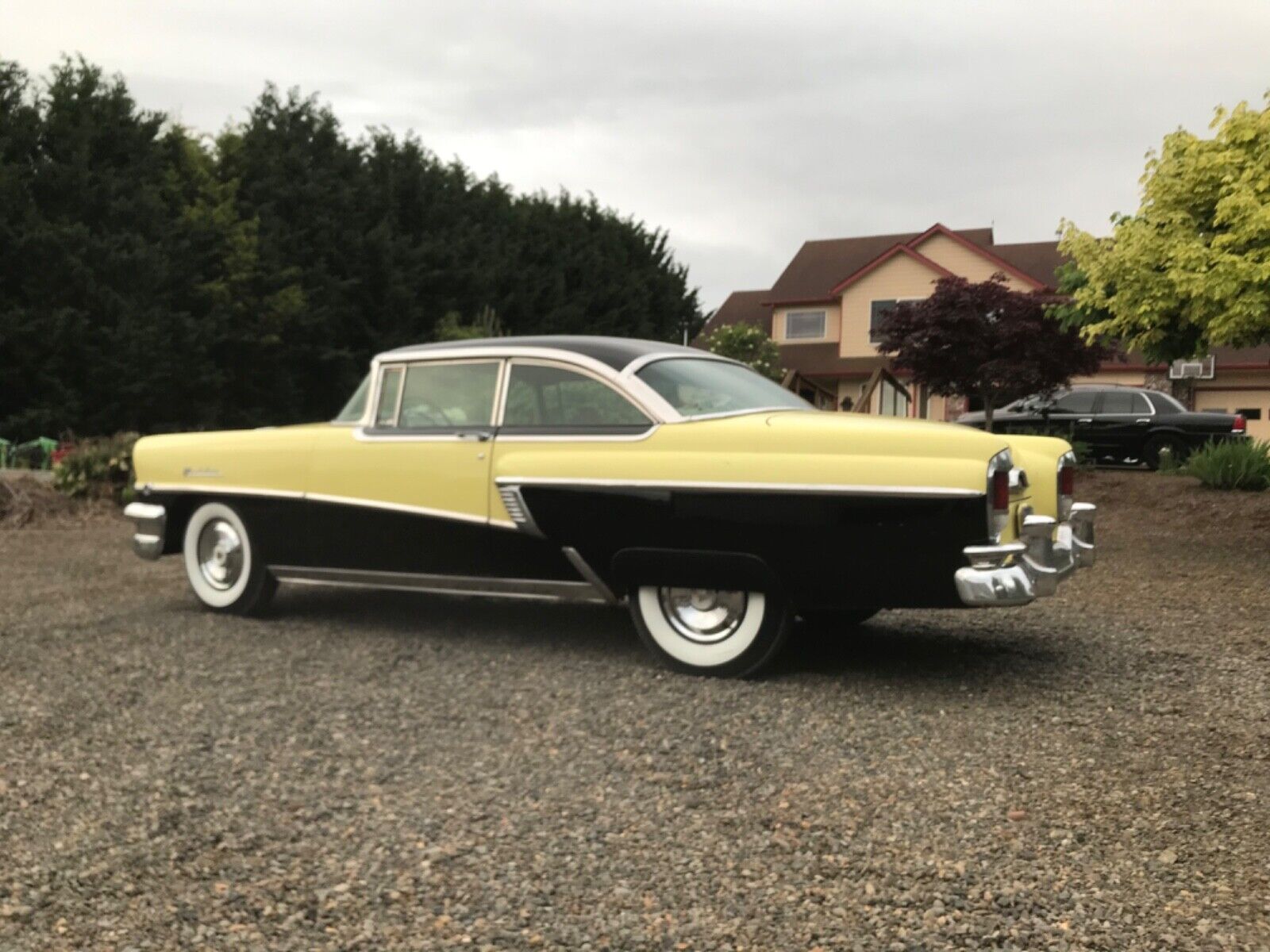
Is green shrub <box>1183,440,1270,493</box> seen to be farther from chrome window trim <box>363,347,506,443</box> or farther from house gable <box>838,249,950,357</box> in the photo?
house gable <box>838,249,950,357</box>

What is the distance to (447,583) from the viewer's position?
6457 millimetres

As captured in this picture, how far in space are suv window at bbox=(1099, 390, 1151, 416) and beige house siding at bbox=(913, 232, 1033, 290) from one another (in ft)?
45.9

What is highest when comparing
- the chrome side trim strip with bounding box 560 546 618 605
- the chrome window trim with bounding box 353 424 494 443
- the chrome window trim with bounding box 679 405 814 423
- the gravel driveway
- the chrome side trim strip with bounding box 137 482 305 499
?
the chrome window trim with bounding box 679 405 814 423

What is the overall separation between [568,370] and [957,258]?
101 feet

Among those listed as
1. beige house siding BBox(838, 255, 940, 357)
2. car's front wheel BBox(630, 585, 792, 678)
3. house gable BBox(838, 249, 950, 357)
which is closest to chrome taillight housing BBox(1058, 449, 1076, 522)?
car's front wheel BBox(630, 585, 792, 678)

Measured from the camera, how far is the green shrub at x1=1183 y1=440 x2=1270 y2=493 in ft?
49.6

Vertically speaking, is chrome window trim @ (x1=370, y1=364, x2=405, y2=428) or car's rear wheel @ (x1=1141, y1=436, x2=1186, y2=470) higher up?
chrome window trim @ (x1=370, y1=364, x2=405, y2=428)

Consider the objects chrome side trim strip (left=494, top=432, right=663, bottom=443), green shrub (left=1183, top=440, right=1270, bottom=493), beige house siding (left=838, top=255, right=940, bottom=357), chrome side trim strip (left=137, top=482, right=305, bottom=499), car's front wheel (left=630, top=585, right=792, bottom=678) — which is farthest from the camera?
beige house siding (left=838, top=255, right=940, bottom=357)

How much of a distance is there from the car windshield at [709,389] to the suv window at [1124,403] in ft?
51.3

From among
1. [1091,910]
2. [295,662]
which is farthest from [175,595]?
[1091,910]

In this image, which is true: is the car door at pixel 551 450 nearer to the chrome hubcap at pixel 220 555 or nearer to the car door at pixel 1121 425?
the chrome hubcap at pixel 220 555

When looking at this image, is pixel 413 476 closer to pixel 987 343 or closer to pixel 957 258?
pixel 987 343

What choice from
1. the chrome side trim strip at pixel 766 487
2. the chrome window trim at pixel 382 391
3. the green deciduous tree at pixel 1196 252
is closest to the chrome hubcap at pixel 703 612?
the chrome side trim strip at pixel 766 487

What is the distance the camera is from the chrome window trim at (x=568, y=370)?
596 centimetres
